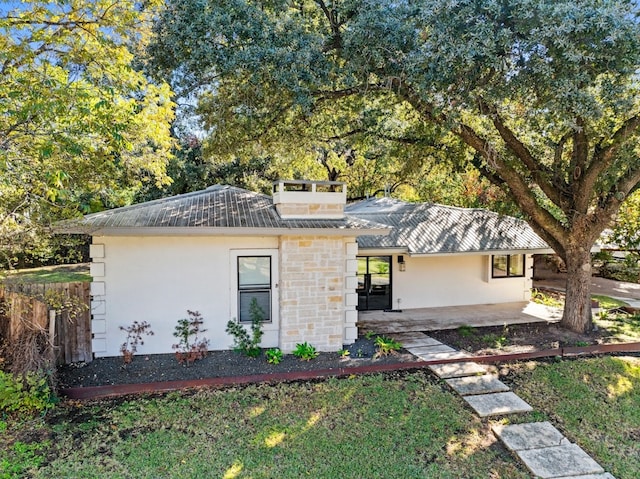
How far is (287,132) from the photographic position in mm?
11797

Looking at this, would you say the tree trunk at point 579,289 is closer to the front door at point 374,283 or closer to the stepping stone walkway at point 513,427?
the stepping stone walkway at point 513,427

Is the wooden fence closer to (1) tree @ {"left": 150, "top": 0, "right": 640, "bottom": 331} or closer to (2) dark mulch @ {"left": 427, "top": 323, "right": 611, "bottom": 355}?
(1) tree @ {"left": 150, "top": 0, "right": 640, "bottom": 331}

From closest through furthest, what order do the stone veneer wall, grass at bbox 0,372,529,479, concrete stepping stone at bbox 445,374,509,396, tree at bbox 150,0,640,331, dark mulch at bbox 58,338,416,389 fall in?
grass at bbox 0,372,529,479 < tree at bbox 150,0,640,331 < concrete stepping stone at bbox 445,374,509,396 < dark mulch at bbox 58,338,416,389 < the stone veneer wall

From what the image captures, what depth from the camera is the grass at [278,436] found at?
531 centimetres

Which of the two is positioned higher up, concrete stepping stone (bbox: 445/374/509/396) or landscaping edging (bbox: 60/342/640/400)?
landscaping edging (bbox: 60/342/640/400)

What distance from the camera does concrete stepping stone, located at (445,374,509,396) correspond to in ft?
24.9

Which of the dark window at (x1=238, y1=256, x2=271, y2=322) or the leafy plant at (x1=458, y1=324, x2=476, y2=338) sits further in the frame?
the leafy plant at (x1=458, y1=324, x2=476, y2=338)

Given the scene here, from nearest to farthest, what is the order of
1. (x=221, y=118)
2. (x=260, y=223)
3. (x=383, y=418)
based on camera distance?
(x=383, y=418) → (x=260, y=223) → (x=221, y=118)

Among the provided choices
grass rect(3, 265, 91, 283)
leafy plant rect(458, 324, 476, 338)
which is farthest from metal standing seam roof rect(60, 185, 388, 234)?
grass rect(3, 265, 91, 283)

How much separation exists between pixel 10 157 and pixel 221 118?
499cm

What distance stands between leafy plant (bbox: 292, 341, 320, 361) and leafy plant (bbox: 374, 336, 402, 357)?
142 centimetres

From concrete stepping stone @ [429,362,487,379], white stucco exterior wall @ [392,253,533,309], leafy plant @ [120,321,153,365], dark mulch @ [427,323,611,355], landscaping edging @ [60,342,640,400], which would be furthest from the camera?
white stucco exterior wall @ [392,253,533,309]

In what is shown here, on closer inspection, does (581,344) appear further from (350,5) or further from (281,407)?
(350,5)

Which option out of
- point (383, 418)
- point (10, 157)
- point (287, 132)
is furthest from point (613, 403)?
point (10, 157)
